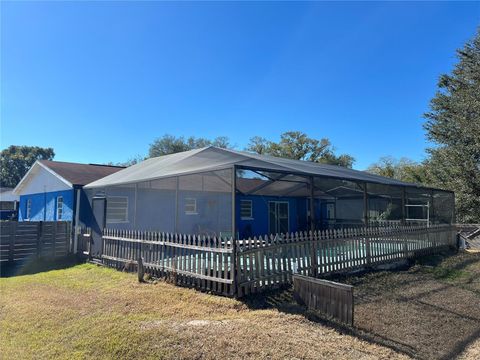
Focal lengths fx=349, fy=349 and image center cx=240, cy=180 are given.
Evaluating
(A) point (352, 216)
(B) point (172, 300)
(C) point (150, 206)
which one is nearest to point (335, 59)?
(A) point (352, 216)

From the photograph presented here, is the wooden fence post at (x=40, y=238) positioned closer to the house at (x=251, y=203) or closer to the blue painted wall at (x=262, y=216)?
the house at (x=251, y=203)

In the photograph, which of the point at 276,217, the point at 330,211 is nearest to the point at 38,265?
the point at 276,217

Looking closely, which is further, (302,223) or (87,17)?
(302,223)

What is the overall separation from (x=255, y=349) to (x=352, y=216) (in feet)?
51.8

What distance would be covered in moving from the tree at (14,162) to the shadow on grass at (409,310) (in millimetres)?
52448

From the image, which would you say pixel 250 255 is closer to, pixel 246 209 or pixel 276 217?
pixel 246 209

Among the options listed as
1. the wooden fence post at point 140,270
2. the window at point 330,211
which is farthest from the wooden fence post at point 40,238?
the window at point 330,211

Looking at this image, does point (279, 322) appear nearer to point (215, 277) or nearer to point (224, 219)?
point (215, 277)

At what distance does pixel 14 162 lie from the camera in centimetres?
4912

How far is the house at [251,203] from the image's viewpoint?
12398 millimetres

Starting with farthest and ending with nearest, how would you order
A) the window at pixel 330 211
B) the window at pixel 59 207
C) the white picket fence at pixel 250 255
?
1. the window at pixel 330 211
2. the window at pixel 59 207
3. the white picket fence at pixel 250 255

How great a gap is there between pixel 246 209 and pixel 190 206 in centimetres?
314

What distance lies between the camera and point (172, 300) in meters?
6.41

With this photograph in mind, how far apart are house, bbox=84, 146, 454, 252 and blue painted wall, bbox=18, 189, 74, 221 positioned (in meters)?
1.62
